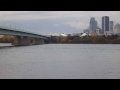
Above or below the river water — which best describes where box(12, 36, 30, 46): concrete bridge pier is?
above

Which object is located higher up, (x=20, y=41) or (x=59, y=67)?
(x=20, y=41)

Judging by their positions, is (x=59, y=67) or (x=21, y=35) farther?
(x=21, y=35)

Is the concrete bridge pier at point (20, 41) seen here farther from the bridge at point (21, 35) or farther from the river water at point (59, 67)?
the river water at point (59, 67)

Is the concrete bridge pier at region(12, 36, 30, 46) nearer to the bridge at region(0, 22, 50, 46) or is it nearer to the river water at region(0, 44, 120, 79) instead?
the bridge at region(0, 22, 50, 46)

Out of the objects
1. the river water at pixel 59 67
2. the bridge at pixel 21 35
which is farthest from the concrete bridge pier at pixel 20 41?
the river water at pixel 59 67

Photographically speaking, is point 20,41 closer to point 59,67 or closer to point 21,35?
point 21,35

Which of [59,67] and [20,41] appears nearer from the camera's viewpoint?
[59,67]

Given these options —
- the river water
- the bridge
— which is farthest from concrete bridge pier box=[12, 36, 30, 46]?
the river water

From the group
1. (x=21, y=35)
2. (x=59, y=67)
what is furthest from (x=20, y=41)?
(x=59, y=67)

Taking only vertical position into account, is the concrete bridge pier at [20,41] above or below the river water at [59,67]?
above

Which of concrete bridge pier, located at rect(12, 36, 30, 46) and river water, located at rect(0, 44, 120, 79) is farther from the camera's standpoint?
concrete bridge pier, located at rect(12, 36, 30, 46)
